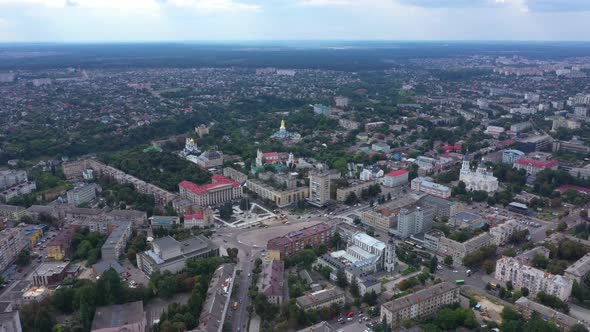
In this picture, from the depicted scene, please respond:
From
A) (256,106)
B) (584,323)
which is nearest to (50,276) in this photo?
(584,323)

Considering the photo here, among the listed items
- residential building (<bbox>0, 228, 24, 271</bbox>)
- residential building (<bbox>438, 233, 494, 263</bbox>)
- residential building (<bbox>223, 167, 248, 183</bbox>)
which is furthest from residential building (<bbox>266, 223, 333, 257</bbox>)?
residential building (<bbox>0, 228, 24, 271</bbox>)

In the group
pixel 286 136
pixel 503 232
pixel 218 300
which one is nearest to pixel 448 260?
pixel 503 232

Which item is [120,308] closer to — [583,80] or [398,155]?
[398,155]

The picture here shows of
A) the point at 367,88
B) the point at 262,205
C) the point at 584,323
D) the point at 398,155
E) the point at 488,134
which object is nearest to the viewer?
the point at 584,323

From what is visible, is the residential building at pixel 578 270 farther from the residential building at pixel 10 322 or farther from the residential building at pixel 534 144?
the residential building at pixel 534 144

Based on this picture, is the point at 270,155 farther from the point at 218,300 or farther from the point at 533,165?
the point at 218,300

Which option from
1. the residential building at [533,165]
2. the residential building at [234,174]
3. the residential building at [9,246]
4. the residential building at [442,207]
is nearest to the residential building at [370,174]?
the residential building at [442,207]
